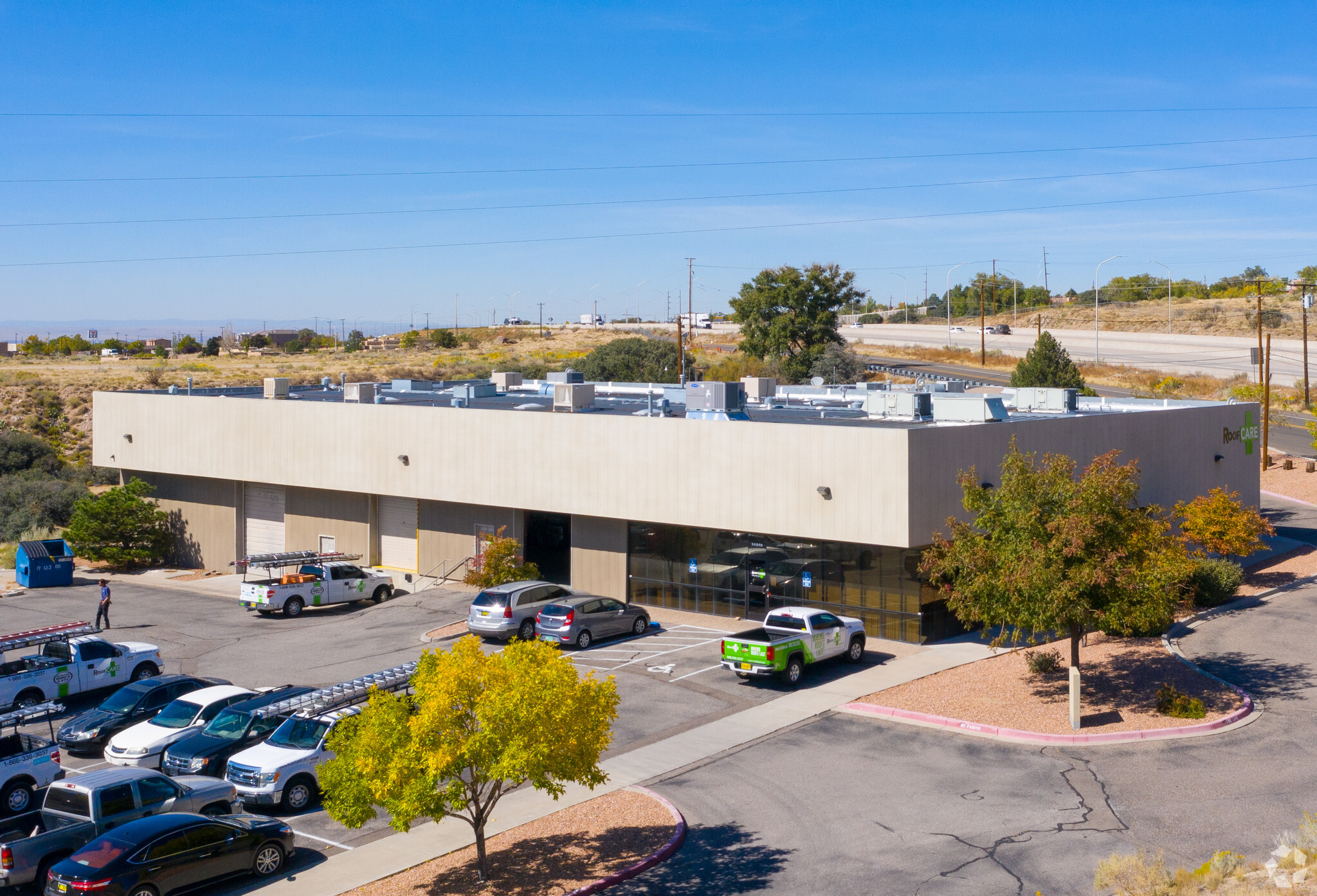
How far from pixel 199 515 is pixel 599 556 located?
1968 cm

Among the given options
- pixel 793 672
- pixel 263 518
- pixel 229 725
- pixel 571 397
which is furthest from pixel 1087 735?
pixel 263 518

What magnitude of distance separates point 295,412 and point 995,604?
27.7 m

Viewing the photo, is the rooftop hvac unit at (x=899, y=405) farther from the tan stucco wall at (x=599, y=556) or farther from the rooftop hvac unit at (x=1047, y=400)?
the tan stucco wall at (x=599, y=556)

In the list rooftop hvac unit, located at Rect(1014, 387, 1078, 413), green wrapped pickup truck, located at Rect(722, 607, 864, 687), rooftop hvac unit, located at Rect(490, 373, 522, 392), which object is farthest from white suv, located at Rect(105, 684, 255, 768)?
rooftop hvac unit, located at Rect(490, 373, 522, 392)

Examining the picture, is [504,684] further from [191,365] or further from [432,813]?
[191,365]

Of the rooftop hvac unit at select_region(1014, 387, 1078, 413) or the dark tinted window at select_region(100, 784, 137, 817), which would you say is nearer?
the dark tinted window at select_region(100, 784, 137, 817)

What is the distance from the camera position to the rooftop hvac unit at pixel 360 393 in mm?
42969

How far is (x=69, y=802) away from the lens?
53.2 ft

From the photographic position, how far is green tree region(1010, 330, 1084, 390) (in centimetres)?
5959

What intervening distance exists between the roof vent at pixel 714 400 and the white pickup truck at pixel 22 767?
20169 millimetres

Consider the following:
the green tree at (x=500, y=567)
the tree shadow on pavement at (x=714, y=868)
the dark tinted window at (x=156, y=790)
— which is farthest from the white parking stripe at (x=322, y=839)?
the green tree at (x=500, y=567)

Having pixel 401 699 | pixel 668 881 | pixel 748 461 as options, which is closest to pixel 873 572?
pixel 748 461

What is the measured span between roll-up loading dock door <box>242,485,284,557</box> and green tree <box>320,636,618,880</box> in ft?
98.7

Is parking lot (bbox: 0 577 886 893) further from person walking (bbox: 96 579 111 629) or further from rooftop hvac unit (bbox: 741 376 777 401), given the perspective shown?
rooftop hvac unit (bbox: 741 376 777 401)
